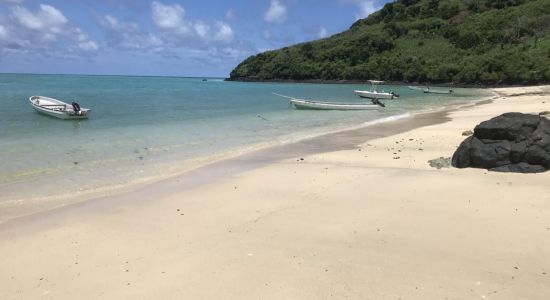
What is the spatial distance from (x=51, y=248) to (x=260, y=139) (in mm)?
15903

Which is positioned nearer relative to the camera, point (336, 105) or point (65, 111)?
point (65, 111)

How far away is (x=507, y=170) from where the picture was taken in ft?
38.2

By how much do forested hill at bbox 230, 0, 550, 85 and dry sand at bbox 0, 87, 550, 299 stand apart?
273 feet

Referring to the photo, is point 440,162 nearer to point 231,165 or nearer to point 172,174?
point 231,165

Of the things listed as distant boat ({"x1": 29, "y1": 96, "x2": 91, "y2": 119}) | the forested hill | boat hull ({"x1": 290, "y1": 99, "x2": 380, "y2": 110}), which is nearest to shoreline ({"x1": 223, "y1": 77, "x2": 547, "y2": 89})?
the forested hill

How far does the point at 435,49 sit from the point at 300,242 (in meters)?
133

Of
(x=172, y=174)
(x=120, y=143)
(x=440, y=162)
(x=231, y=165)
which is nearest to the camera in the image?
(x=440, y=162)

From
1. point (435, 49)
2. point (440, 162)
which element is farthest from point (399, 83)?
point (440, 162)

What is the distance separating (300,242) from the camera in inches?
292

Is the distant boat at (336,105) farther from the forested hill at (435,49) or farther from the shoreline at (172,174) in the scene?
the forested hill at (435,49)

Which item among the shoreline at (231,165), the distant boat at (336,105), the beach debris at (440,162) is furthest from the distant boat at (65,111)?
the beach debris at (440,162)

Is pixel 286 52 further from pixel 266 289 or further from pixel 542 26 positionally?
pixel 266 289

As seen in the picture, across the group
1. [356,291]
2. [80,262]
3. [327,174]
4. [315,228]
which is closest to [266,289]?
[356,291]

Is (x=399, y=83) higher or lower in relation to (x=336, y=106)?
higher
